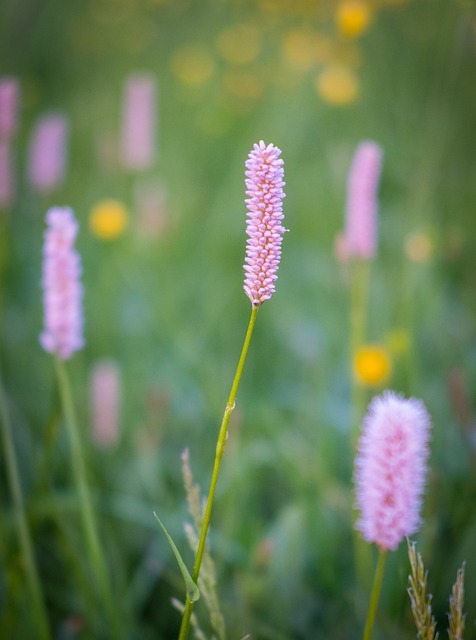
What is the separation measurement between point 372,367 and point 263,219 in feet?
2.63

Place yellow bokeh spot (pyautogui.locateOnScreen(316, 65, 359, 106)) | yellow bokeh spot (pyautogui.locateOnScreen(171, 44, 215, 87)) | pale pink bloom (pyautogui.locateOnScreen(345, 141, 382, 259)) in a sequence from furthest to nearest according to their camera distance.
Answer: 1. yellow bokeh spot (pyautogui.locateOnScreen(171, 44, 215, 87))
2. yellow bokeh spot (pyautogui.locateOnScreen(316, 65, 359, 106))
3. pale pink bloom (pyautogui.locateOnScreen(345, 141, 382, 259))

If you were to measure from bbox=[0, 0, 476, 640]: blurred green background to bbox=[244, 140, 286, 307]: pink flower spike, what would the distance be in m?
0.49

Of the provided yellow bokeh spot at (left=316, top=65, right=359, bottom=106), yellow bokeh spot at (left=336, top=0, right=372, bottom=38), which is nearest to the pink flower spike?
yellow bokeh spot at (left=336, top=0, right=372, bottom=38)

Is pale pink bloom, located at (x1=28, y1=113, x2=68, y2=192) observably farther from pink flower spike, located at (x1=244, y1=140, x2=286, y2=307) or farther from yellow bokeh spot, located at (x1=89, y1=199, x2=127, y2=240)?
pink flower spike, located at (x1=244, y1=140, x2=286, y2=307)

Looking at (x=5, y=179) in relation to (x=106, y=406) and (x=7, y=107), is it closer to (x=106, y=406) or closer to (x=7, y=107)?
(x=7, y=107)

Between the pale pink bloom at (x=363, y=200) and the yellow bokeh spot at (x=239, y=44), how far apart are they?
6.21 feet

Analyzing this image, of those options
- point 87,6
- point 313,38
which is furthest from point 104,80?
point 313,38

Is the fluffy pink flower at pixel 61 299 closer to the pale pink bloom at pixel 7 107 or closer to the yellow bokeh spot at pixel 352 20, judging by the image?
the pale pink bloom at pixel 7 107

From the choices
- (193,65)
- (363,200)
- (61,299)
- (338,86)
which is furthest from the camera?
(193,65)

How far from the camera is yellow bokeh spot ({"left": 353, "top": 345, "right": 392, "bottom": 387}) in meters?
1.25

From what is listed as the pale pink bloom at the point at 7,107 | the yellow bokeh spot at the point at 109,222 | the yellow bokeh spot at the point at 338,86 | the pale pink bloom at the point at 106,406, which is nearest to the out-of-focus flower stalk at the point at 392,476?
the pale pink bloom at the point at 106,406

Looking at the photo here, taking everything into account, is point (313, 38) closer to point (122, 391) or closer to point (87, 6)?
point (87, 6)

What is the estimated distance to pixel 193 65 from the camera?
272 cm

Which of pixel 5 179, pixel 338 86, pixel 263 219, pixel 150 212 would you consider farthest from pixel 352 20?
pixel 263 219
